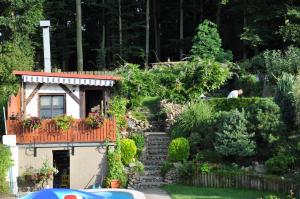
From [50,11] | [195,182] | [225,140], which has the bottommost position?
[195,182]

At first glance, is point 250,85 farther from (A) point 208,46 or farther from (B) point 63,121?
(B) point 63,121

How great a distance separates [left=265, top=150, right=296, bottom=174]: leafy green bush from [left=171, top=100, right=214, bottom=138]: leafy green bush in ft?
14.4

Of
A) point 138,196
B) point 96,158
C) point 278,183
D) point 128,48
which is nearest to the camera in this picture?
point 138,196

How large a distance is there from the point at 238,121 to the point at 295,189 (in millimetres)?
4103

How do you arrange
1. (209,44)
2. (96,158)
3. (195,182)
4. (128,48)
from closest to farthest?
(195,182) → (96,158) → (209,44) → (128,48)

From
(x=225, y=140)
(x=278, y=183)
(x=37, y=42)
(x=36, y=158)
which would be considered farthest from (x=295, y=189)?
(x=37, y=42)

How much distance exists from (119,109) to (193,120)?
3687mm

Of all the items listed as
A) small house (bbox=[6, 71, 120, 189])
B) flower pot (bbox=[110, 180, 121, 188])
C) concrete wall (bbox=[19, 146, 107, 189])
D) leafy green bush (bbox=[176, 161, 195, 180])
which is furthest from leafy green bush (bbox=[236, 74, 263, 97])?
flower pot (bbox=[110, 180, 121, 188])

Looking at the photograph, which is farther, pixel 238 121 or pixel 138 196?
pixel 238 121

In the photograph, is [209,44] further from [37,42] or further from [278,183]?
[278,183]

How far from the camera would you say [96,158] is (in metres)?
22.6

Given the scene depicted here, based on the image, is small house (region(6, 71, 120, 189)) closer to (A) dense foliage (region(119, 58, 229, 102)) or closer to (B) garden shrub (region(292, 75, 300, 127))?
(A) dense foliage (region(119, 58, 229, 102))

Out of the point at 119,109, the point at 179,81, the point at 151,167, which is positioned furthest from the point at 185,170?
the point at 179,81

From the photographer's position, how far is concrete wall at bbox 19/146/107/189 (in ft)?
73.3
